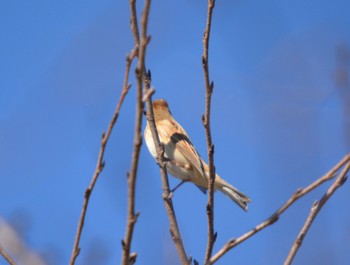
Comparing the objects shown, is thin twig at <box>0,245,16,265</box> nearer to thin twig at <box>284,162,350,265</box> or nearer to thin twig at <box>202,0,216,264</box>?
thin twig at <box>202,0,216,264</box>

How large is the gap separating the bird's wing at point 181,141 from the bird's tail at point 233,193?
178 millimetres

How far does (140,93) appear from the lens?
1.70 meters

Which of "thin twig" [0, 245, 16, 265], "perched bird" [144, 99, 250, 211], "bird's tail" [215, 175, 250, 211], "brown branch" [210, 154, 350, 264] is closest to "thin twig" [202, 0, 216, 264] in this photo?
"brown branch" [210, 154, 350, 264]

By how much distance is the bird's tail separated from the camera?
438 cm

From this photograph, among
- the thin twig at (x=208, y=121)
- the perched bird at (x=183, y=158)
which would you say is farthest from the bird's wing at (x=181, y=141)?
the thin twig at (x=208, y=121)

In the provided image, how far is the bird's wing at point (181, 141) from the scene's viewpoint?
184 inches

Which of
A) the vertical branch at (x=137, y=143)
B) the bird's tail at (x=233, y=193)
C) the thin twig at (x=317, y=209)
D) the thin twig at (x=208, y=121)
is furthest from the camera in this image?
the bird's tail at (x=233, y=193)

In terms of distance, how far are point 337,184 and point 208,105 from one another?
2.45 ft

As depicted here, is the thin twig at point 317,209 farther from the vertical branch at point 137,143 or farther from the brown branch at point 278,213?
the vertical branch at point 137,143

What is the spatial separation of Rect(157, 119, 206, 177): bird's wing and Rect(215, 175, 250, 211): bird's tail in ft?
0.59

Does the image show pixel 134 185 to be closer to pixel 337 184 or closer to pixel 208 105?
pixel 337 184

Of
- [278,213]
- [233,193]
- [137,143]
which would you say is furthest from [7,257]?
[233,193]

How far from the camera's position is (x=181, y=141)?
4.80 m

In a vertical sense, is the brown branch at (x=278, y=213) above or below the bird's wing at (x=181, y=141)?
below
